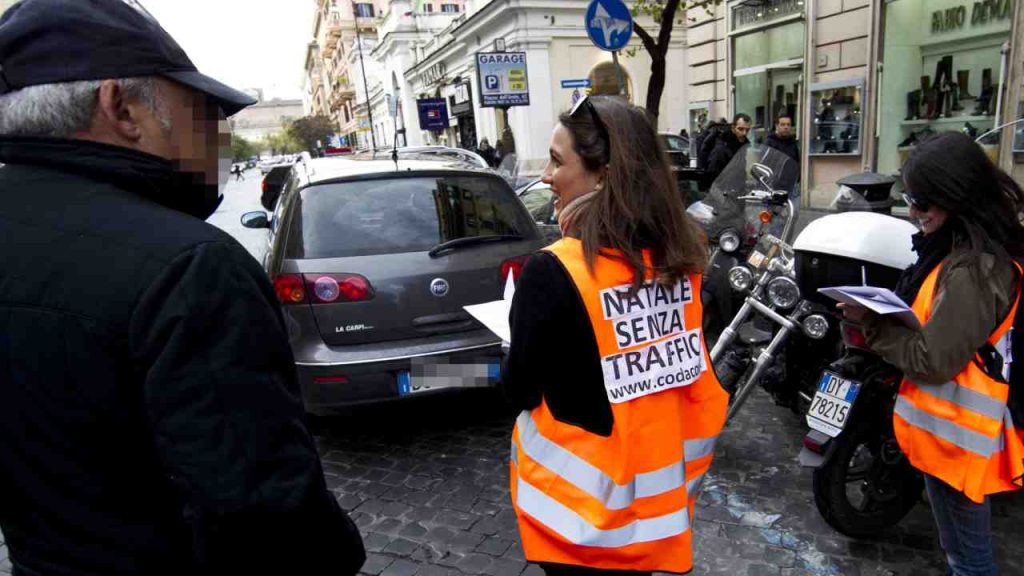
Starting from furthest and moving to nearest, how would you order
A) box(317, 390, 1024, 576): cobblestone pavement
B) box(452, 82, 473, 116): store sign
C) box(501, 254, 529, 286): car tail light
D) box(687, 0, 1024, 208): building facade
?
box(452, 82, 473, 116): store sign < box(687, 0, 1024, 208): building facade < box(501, 254, 529, 286): car tail light < box(317, 390, 1024, 576): cobblestone pavement

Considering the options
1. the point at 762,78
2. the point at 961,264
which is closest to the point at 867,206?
the point at 961,264

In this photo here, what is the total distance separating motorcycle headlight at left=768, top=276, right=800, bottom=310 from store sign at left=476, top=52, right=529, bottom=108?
567 inches

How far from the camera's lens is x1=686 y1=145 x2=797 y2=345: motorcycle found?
430 centimetres

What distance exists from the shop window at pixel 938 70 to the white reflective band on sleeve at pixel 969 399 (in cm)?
883

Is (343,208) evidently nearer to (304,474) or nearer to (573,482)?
(573,482)

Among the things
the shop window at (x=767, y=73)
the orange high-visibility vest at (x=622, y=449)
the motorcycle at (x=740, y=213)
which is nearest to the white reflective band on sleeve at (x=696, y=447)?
the orange high-visibility vest at (x=622, y=449)

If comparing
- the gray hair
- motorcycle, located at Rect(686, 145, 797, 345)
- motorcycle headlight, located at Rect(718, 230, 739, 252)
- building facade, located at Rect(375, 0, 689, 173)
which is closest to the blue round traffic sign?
motorcycle, located at Rect(686, 145, 797, 345)

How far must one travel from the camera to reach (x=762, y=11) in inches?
516

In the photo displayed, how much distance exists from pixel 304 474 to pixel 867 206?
355 centimetres

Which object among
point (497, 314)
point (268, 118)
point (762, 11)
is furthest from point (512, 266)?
point (268, 118)

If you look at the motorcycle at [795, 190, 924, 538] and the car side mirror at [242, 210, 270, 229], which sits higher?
the car side mirror at [242, 210, 270, 229]

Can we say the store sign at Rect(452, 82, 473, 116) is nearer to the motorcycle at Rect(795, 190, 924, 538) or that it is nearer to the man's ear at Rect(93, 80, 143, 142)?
the motorcycle at Rect(795, 190, 924, 538)

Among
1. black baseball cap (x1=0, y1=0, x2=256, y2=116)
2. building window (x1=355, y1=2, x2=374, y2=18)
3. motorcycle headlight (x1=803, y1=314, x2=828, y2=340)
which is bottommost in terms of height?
motorcycle headlight (x1=803, y1=314, x2=828, y2=340)

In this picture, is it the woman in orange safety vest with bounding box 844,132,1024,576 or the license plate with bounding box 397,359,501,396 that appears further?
the license plate with bounding box 397,359,501,396
